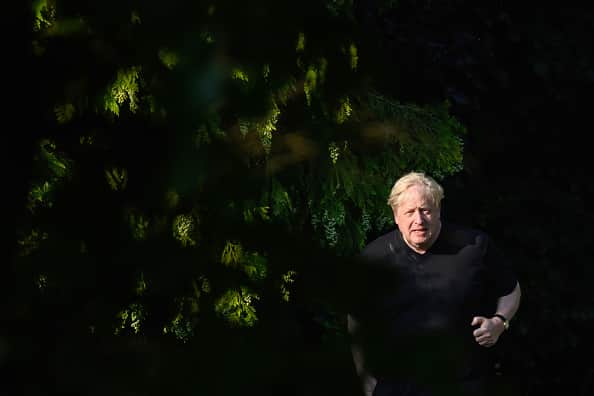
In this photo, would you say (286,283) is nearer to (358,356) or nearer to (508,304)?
(358,356)

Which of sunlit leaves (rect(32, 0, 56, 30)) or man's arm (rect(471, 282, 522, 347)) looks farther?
man's arm (rect(471, 282, 522, 347))

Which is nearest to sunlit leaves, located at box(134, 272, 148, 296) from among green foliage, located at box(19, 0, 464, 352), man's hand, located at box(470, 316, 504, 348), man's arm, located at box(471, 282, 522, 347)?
green foliage, located at box(19, 0, 464, 352)

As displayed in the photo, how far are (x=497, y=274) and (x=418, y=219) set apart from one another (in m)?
0.35

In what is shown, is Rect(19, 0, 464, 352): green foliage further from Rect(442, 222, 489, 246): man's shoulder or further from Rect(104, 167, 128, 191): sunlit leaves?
Rect(442, 222, 489, 246): man's shoulder

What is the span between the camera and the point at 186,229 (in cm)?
72

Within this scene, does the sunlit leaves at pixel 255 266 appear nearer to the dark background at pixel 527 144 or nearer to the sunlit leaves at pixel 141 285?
the sunlit leaves at pixel 141 285

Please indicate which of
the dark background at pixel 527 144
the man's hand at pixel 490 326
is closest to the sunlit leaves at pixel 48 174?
the man's hand at pixel 490 326

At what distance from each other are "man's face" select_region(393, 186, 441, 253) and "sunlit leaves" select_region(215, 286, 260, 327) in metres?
2.88

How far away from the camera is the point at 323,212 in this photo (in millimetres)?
4855

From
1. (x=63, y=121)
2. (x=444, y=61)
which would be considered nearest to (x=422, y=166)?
(x=444, y=61)

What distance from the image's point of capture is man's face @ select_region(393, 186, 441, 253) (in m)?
3.60

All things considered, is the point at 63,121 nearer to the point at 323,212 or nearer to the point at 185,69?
the point at 185,69

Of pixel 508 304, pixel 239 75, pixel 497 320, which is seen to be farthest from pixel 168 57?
pixel 508 304

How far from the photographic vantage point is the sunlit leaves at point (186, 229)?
2.30ft
